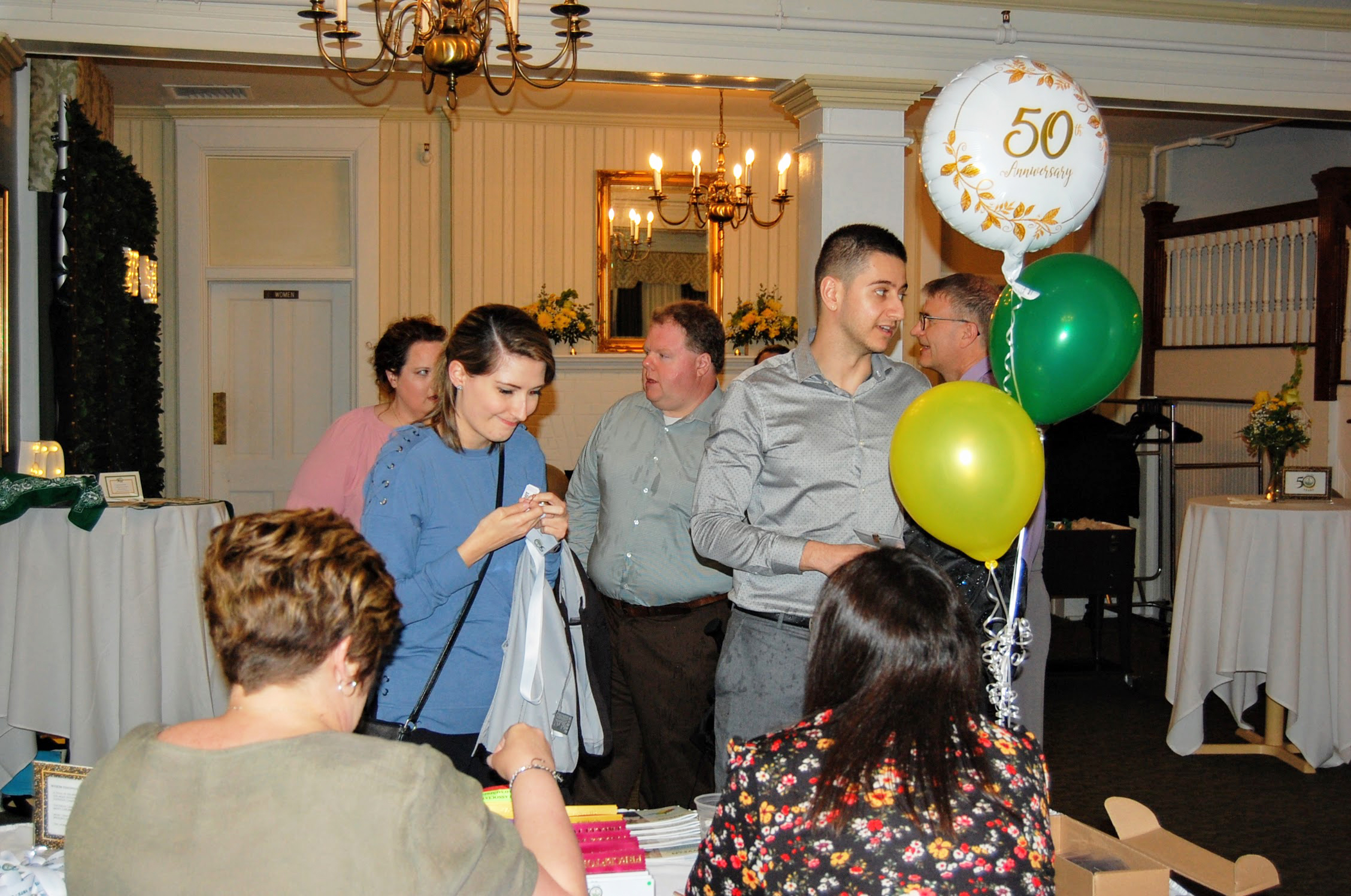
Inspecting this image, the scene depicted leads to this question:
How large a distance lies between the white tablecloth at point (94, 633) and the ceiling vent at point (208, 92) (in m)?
3.86

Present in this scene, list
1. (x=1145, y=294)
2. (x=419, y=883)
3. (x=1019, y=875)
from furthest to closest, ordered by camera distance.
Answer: (x=1145, y=294)
(x=1019, y=875)
(x=419, y=883)

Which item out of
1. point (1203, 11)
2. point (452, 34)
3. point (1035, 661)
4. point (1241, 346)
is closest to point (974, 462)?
point (1035, 661)

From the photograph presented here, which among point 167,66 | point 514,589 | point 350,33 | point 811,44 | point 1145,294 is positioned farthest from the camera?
point 1145,294

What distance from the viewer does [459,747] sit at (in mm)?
2076

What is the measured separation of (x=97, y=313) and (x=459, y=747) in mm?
4090

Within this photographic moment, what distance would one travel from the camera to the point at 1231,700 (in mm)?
4855

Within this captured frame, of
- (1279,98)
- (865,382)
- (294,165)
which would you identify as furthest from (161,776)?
(294,165)

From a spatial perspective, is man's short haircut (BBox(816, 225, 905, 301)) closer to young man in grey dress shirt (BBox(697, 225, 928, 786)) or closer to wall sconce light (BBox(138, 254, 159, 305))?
young man in grey dress shirt (BBox(697, 225, 928, 786))

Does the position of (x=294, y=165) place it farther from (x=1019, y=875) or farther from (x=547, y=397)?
(x=1019, y=875)

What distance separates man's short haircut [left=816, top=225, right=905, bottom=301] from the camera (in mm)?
2383

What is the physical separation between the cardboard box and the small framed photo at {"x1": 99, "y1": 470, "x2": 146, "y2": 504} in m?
3.47

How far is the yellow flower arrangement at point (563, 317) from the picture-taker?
23.3 ft

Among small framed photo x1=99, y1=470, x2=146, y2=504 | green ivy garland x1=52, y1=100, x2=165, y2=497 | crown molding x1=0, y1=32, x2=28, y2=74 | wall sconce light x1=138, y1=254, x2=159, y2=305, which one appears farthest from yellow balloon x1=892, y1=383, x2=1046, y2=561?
wall sconce light x1=138, y1=254, x2=159, y2=305

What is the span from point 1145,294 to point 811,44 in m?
4.49
